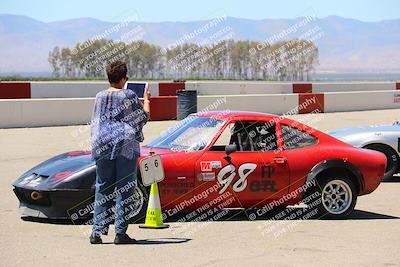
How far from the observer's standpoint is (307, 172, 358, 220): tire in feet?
29.9

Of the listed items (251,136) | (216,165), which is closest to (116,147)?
(216,165)

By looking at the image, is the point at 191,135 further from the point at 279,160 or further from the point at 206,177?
the point at 279,160

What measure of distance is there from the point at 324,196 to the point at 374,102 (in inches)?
978

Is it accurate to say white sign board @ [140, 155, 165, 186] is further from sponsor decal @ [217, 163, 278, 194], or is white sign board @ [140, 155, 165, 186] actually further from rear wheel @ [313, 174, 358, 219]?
rear wheel @ [313, 174, 358, 219]

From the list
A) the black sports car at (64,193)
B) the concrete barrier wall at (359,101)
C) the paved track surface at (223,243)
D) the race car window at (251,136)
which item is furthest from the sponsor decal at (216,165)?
the concrete barrier wall at (359,101)

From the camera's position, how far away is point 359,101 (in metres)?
32.4

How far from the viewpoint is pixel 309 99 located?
3027 cm

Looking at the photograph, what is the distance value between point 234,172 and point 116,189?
1.70 metres

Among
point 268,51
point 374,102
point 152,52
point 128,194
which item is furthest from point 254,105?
point 152,52

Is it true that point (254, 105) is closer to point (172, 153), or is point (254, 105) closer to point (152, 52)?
point (172, 153)

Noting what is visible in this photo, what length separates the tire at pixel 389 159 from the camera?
41.0 feet

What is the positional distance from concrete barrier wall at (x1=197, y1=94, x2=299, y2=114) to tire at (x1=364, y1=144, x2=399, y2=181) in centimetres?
1437

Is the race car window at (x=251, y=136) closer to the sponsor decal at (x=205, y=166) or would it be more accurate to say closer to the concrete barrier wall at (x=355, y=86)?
the sponsor decal at (x=205, y=166)

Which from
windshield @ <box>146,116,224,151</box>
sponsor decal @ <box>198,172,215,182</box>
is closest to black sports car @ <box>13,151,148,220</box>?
sponsor decal @ <box>198,172,215,182</box>
